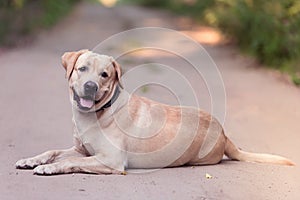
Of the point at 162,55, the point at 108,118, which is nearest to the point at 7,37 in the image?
the point at 162,55

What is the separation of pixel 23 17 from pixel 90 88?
10784mm

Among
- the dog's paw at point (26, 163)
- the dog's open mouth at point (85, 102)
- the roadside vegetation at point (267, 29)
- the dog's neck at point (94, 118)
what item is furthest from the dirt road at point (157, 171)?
the dog's open mouth at point (85, 102)

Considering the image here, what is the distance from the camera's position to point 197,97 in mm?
9773

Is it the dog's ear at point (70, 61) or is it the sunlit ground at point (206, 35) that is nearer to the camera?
the dog's ear at point (70, 61)

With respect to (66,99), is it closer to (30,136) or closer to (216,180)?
(30,136)

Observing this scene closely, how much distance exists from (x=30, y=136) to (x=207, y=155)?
220 cm

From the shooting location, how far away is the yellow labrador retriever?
5395 millimetres

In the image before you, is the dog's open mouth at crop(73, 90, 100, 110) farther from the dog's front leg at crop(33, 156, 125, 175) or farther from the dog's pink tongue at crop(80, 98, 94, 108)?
the dog's front leg at crop(33, 156, 125, 175)

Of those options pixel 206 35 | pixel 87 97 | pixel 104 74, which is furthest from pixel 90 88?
pixel 206 35

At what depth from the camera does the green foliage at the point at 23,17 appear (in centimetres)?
1450

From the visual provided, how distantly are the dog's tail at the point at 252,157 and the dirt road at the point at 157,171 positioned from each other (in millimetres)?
97

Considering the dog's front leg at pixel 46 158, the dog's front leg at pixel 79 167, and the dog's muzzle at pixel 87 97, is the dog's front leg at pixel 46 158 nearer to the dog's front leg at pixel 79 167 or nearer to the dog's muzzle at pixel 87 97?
the dog's front leg at pixel 79 167

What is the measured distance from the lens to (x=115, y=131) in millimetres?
5492

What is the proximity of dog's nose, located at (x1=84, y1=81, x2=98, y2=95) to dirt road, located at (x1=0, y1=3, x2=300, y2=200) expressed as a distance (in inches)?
28.1
